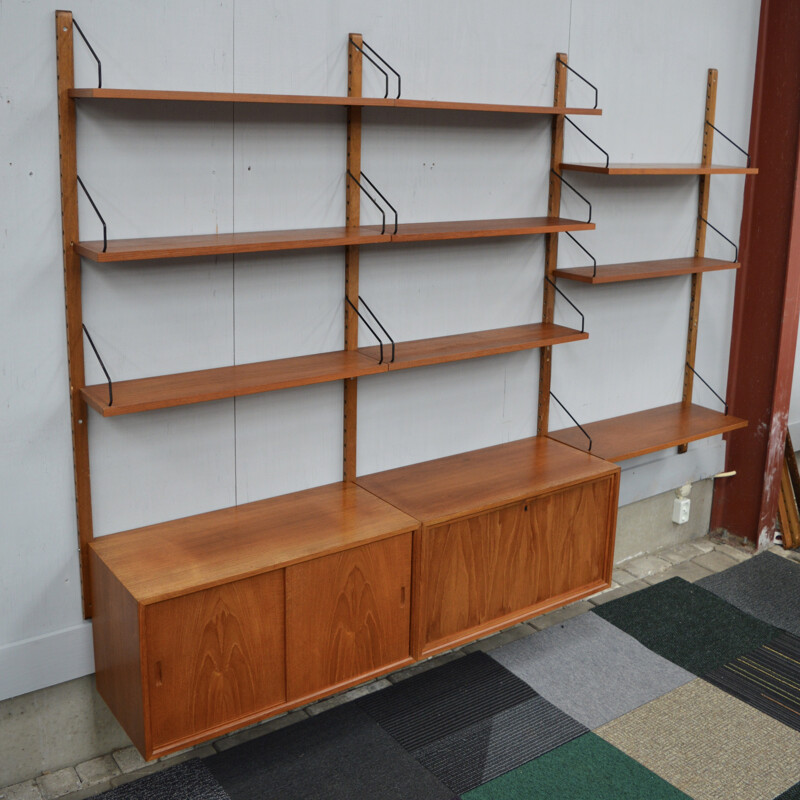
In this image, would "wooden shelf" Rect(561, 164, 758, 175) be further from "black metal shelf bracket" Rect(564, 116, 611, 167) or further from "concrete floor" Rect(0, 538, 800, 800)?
"concrete floor" Rect(0, 538, 800, 800)

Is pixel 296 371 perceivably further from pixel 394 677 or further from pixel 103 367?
pixel 394 677

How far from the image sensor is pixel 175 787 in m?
2.94

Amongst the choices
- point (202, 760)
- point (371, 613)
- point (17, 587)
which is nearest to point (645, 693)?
point (371, 613)

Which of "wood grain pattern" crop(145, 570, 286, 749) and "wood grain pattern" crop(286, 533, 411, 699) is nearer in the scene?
"wood grain pattern" crop(145, 570, 286, 749)

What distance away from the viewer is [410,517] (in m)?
3.15

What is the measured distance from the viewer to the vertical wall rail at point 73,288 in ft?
8.38

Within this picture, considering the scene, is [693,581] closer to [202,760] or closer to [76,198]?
[202,760]

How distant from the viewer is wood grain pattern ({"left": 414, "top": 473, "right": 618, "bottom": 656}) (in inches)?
127

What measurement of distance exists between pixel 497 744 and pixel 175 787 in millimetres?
1050

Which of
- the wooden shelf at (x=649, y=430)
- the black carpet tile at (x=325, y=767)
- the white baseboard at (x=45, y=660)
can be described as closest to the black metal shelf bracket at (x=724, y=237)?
the wooden shelf at (x=649, y=430)

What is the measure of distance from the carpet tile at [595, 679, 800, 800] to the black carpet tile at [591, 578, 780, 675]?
0.24 meters

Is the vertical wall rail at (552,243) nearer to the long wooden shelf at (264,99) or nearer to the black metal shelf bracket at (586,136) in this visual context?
the black metal shelf bracket at (586,136)

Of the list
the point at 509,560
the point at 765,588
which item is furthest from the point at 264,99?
the point at 765,588

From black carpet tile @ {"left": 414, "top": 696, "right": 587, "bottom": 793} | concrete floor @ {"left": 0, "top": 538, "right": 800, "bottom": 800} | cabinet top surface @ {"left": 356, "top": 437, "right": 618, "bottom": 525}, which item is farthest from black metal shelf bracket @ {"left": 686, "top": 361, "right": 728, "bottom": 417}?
black carpet tile @ {"left": 414, "top": 696, "right": 587, "bottom": 793}
